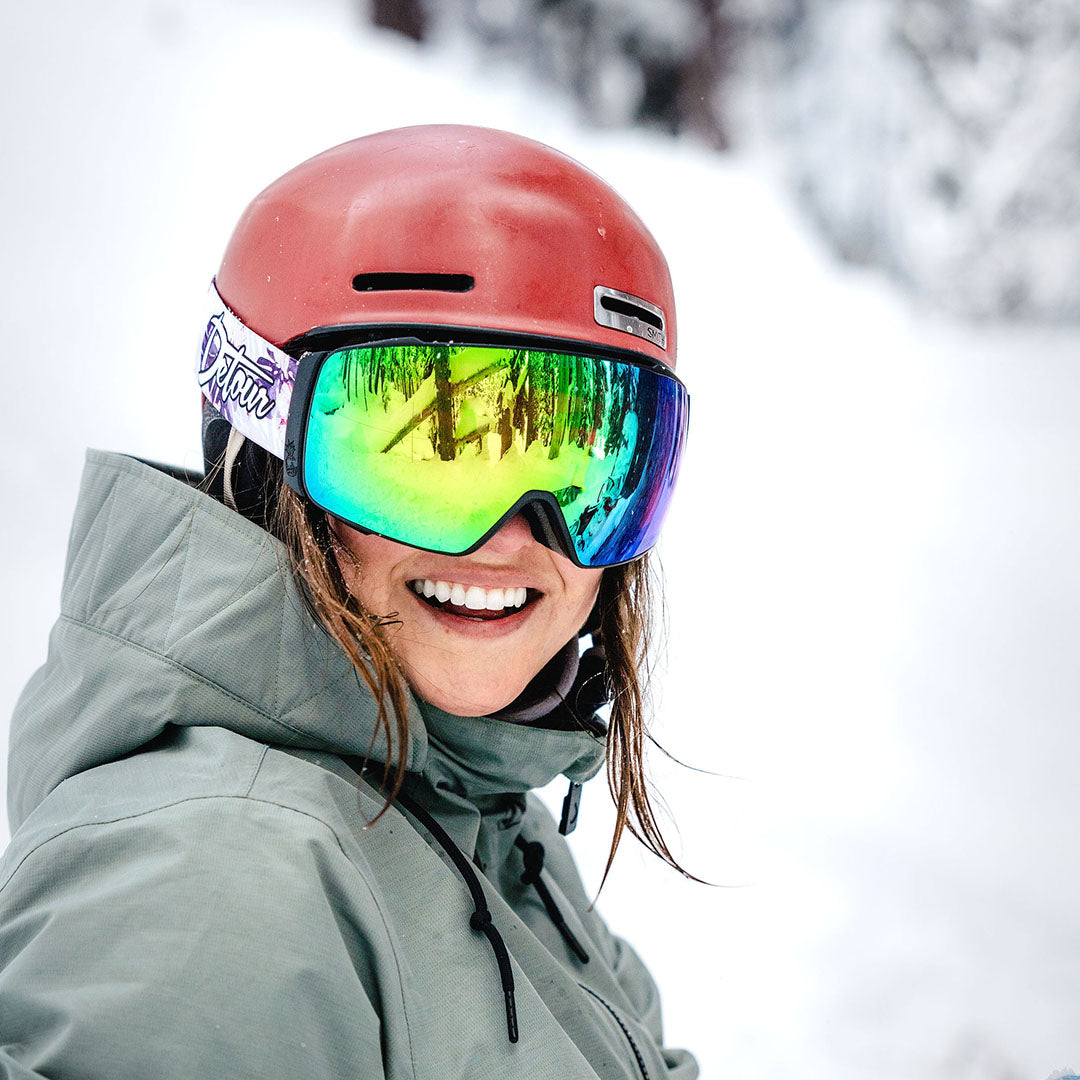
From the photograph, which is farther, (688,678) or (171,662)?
(688,678)

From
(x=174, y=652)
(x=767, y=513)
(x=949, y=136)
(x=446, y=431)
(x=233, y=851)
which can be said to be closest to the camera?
(x=233, y=851)

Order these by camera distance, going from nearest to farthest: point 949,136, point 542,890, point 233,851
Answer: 1. point 233,851
2. point 542,890
3. point 949,136

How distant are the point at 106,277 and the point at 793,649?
2.44 metres

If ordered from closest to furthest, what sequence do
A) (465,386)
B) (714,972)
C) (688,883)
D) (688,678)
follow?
(465,386), (714,972), (688,883), (688,678)

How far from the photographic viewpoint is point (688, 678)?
3.31 meters

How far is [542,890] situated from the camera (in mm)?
1443

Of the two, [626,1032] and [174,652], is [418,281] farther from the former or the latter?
[626,1032]

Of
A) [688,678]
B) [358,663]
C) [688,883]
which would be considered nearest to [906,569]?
[688,678]

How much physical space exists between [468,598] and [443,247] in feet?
1.22

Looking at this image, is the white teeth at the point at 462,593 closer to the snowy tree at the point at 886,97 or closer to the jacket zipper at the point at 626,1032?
the jacket zipper at the point at 626,1032

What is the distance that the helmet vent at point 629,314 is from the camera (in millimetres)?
1246

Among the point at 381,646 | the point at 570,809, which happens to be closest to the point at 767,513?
the point at 570,809

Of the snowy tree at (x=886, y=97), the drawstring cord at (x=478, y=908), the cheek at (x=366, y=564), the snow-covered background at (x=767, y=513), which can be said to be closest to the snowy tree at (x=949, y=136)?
the snowy tree at (x=886, y=97)

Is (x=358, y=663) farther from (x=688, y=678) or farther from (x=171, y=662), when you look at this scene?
(x=688, y=678)
